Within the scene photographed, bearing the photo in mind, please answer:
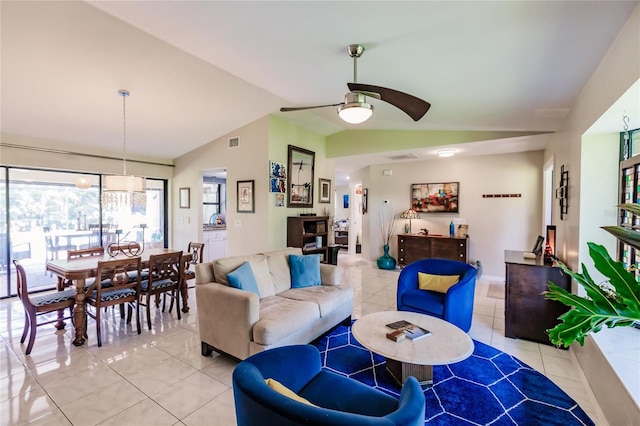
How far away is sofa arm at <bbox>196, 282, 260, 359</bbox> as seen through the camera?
98.8 inches

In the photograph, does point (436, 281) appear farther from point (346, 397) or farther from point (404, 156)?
point (404, 156)

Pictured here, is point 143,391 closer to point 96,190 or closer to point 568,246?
point 568,246

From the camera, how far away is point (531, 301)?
3137mm

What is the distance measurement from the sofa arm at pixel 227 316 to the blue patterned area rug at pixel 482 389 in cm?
80

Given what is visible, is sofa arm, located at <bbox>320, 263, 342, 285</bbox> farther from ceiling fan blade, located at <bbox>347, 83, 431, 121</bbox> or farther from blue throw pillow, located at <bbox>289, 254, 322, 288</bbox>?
ceiling fan blade, located at <bbox>347, 83, 431, 121</bbox>

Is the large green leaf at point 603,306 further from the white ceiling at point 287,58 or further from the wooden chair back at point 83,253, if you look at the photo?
the wooden chair back at point 83,253

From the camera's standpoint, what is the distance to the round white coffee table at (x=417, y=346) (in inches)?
80.2

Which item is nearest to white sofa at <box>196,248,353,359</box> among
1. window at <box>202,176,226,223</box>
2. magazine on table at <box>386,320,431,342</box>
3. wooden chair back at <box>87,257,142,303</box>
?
magazine on table at <box>386,320,431,342</box>

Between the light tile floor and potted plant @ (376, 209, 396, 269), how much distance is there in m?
2.96

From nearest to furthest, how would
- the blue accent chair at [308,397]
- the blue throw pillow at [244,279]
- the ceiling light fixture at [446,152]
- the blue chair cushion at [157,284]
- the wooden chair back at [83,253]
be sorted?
1. the blue accent chair at [308,397]
2. the blue throw pillow at [244,279]
3. the blue chair cushion at [157,284]
4. the wooden chair back at [83,253]
5. the ceiling light fixture at [446,152]

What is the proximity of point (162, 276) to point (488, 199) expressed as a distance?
233 inches

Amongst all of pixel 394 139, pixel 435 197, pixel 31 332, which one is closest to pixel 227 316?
pixel 31 332

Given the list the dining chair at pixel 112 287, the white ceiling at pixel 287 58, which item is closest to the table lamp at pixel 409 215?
the white ceiling at pixel 287 58

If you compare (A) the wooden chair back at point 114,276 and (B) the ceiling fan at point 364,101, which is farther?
(A) the wooden chair back at point 114,276
